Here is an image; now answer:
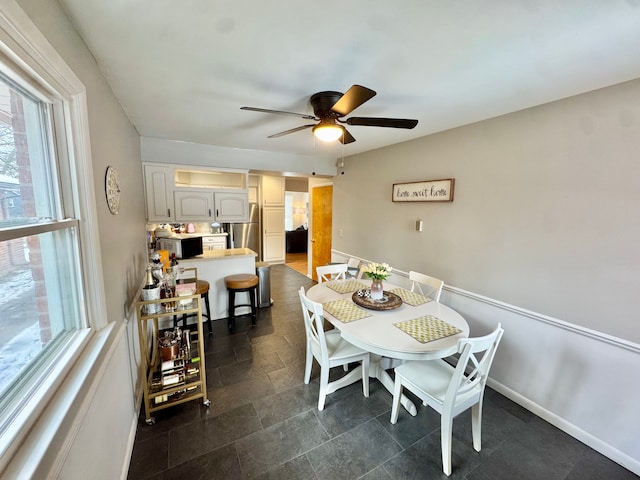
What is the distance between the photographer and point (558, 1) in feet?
3.47

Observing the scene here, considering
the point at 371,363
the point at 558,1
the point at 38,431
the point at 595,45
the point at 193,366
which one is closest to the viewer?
the point at 38,431

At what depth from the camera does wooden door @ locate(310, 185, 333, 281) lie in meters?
5.02

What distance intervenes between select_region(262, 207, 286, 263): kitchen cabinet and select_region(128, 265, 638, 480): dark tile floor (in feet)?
14.9

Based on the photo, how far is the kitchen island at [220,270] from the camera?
3.50m

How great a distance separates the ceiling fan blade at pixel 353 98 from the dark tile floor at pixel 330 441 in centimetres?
227

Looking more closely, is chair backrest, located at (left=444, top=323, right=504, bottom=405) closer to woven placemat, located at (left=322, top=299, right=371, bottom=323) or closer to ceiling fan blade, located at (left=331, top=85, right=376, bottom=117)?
woven placemat, located at (left=322, top=299, right=371, bottom=323)

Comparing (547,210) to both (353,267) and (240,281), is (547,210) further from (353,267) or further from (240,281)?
(240,281)

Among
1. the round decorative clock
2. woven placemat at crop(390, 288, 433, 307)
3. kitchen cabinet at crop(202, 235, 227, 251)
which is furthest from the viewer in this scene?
kitchen cabinet at crop(202, 235, 227, 251)

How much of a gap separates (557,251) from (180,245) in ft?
12.8

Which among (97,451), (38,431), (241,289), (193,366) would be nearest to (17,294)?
(38,431)

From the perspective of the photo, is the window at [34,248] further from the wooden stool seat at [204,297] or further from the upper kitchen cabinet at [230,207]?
the upper kitchen cabinet at [230,207]

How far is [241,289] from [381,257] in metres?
2.01

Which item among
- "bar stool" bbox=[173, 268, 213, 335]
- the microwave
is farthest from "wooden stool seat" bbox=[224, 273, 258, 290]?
the microwave

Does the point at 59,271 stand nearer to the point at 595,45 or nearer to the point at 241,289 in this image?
the point at 241,289
